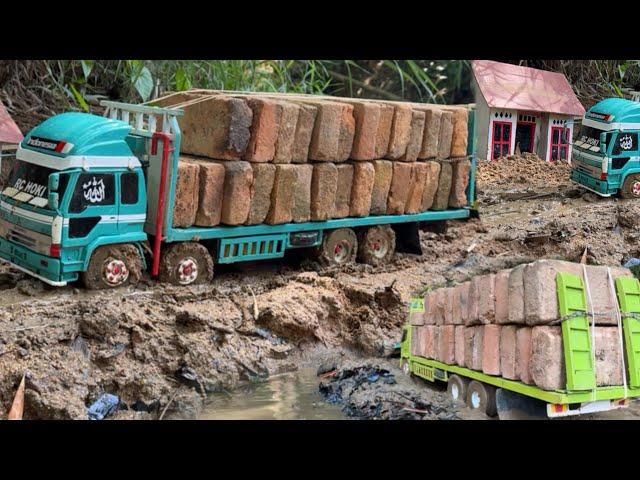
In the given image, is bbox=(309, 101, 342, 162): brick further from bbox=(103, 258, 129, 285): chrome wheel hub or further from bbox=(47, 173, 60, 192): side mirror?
bbox=(47, 173, 60, 192): side mirror

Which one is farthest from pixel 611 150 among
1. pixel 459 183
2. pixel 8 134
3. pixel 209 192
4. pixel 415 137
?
pixel 8 134

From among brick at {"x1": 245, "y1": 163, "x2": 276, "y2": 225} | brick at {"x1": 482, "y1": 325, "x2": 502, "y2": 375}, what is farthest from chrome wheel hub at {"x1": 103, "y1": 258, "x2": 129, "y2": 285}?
brick at {"x1": 482, "y1": 325, "x2": 502, "y2": 375}

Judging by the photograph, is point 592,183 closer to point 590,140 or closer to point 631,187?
point 631,187

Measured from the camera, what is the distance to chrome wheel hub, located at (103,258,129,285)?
10.4 m

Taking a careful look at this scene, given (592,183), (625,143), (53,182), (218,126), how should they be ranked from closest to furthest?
(53,182)
(218,126)
(592,183)
(625,143)

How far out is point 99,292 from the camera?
1027 cm

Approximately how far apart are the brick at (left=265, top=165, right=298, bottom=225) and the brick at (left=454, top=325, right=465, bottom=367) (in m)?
3.54

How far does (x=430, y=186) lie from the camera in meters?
13.5

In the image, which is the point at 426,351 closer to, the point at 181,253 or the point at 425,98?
the point at 181,253

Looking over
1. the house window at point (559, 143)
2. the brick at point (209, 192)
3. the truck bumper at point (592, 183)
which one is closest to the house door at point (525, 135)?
the house window at point (559, 143)

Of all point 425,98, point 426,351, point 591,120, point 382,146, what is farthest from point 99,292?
point 425,98

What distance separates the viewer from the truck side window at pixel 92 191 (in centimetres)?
1005

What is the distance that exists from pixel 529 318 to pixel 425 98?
11.2 metres

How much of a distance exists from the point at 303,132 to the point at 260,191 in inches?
39.3
